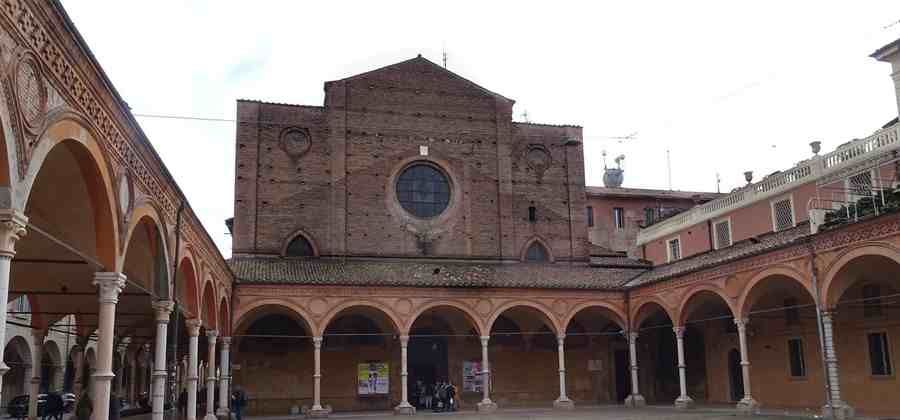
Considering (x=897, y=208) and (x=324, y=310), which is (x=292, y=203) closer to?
(x=324, y=310)

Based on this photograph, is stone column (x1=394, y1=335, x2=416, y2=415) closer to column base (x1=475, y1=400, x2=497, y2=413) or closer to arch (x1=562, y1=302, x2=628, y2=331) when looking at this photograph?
column base (x1=475, y1=400, x2=497, y2=413)

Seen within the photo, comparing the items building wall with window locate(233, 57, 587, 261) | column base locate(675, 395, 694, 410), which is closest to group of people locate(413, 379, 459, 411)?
building wall with window locate(233, 57, 587, 261)

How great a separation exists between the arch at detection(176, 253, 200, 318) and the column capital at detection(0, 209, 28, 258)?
9.01 m

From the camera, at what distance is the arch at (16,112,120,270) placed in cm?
735

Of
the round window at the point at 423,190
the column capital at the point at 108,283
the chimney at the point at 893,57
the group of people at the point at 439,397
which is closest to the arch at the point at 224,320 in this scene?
the group of people at the point at 439,397

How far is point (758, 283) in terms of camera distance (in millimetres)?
21750

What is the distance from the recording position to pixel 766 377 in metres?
25.0

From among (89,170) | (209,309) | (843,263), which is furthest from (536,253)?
(89,170)

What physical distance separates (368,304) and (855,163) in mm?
15399

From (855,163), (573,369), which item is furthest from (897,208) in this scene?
(573,369)

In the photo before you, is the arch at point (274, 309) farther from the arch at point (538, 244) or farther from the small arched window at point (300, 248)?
the arch at point (538, 244)

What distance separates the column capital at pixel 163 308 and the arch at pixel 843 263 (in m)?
14.9

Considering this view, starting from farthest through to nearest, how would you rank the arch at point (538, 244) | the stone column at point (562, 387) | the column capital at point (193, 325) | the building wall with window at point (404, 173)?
the arch at point (538, 244)
the building wall with window at point (404, 173)
the stone column at point (562, 387)
the column capital at point (193, 325)

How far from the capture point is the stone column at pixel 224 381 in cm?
2356
